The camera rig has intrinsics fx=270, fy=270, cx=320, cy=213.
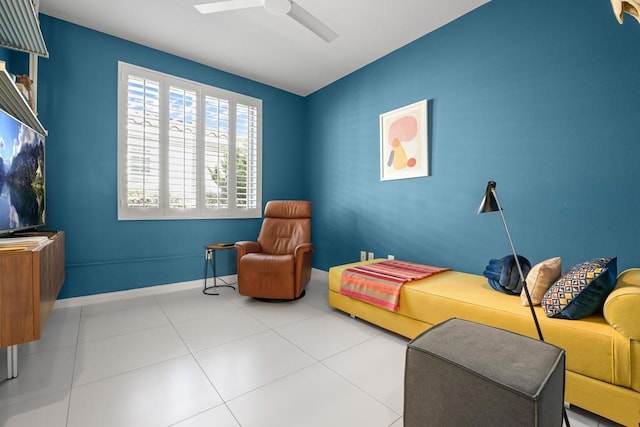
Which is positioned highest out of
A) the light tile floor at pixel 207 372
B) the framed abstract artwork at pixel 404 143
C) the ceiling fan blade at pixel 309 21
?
the ceiling fan blade at pixel 309 21

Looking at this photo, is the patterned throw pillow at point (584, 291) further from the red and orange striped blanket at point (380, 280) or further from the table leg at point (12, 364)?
the table leg at point (12, 364)

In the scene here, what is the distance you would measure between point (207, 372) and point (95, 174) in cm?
246

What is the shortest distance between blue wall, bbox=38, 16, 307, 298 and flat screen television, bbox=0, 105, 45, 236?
0.37 metres

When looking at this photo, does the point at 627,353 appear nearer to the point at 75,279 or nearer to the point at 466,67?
the point at 466,67

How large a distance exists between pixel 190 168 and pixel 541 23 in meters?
3.69

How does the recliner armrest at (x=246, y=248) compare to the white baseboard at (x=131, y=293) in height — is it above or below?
above

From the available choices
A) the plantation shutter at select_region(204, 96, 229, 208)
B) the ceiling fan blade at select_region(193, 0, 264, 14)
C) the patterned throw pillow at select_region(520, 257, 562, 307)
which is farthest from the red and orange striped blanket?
the ceiling fan blade at select_region(193, 0, 264, 14)

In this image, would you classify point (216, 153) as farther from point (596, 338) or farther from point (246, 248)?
point (596, 338)

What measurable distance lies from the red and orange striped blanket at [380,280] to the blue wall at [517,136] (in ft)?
1.56

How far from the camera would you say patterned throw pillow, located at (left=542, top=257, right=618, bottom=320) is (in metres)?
1.36

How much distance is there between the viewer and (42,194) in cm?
238

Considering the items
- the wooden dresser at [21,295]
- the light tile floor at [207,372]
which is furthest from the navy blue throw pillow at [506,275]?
the wooden dresser at [21,295]

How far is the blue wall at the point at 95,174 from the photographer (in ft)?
8.68

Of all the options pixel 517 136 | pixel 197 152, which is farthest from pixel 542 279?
pixel 197 152
